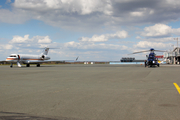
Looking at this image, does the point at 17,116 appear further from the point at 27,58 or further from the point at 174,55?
the point at 174,55

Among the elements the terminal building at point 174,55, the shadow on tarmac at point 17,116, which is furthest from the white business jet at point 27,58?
the terminal building at point 174,55

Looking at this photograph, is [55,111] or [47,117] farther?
[55,111]

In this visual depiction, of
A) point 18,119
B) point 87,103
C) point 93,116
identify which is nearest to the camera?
point 18,119

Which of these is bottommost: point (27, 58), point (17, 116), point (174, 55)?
point (17, 116)

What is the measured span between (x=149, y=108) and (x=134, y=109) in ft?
1.73

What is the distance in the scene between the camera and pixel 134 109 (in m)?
5.73

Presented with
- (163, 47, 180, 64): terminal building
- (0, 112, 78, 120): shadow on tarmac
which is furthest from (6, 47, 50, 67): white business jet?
(163, 47, 180, 64): terminal building

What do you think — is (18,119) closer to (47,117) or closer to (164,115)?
(47,117)

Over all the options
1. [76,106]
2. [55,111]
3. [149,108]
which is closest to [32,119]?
[55,111]

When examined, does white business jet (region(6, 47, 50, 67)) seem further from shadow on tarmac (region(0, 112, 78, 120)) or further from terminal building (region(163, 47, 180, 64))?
terminal building (region(163, 47, 180, 64))

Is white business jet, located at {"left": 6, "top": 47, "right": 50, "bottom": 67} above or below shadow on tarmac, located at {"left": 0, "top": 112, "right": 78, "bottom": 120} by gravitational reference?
above

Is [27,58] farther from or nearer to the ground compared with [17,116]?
farther from the ground

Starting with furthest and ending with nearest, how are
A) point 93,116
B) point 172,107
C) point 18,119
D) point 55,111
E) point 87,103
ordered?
point 87,103, point 172,107, point 55,111, point 93,116, point 18,119

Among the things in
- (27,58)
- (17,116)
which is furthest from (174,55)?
(17,116)
